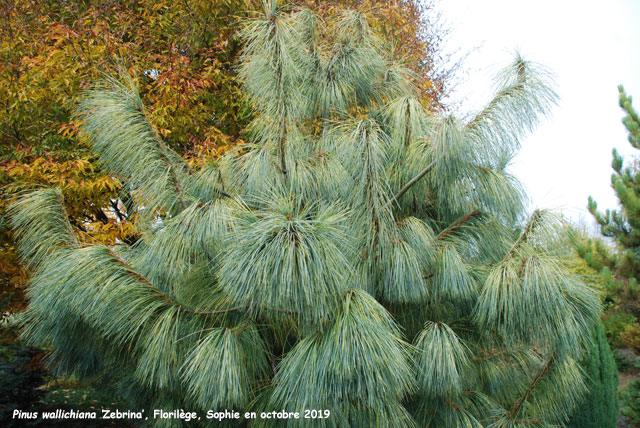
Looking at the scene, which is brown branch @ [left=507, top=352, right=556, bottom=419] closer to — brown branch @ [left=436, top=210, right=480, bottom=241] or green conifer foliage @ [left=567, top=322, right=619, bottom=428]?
brown branch @ [left=436, top=210, right=480, bottom=241]

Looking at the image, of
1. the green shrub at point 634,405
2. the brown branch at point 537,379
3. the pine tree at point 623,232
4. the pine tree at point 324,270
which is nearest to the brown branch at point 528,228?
the pine tree at point 324,270

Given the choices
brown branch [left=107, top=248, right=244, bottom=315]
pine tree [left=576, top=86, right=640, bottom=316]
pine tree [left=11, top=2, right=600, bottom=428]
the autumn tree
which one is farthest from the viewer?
pine tree [left=576, top=86, right=640, bottom=316]

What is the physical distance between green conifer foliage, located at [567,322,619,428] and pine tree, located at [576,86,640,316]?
2.14m

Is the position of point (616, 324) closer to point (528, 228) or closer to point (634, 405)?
point (634, 405)

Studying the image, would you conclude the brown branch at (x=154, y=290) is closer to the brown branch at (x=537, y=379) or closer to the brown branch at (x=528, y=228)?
the brown branch at (x=528, y=228)

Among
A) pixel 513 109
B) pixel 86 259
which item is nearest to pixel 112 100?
pixel 86 259

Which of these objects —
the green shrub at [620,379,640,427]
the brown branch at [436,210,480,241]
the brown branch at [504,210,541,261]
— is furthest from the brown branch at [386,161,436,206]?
the green shrub at [620,379,640,427]

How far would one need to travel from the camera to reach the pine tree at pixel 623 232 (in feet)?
21.5

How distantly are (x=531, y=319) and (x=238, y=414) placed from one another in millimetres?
1567

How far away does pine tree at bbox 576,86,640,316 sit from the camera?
21.5 feet

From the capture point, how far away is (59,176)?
13.4 feet

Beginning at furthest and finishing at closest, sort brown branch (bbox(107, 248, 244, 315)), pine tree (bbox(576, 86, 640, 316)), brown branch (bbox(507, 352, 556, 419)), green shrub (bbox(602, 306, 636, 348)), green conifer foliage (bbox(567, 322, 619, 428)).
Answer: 1. green shrub (bbox(602, 306, 636, 348))
2. pine tree (bbox(576, 86, 640, 316))
3. green conifer foliage (bbox(567, 322, 619, 428))
4. brown branch (bbox(507, 352, 556, 419))
5. brown branch (bbox(107, 248, 244, 315))

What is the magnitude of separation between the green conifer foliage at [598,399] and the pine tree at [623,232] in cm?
214

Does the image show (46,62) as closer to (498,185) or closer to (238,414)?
(238,414)
